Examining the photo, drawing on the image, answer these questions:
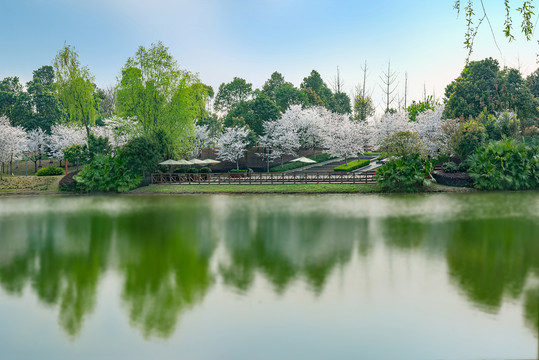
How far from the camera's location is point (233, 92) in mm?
95062

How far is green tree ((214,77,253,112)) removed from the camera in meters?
94.3

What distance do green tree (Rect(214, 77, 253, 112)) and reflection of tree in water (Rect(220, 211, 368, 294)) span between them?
70926 mm

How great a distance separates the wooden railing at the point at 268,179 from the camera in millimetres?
42969

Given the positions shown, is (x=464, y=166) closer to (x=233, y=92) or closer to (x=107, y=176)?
(x=107, y=176)

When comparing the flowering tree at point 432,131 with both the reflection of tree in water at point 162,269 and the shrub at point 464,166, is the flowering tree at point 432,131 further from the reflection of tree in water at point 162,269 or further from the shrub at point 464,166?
the reflection of tree in water at point 162,269

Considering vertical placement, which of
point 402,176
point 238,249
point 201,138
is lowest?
point 238,249

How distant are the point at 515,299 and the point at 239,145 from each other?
173 ft

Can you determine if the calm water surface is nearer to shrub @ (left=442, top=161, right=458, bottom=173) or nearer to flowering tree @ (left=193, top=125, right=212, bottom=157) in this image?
shrub @ (left=442, top=161, right=458, bottom=173)

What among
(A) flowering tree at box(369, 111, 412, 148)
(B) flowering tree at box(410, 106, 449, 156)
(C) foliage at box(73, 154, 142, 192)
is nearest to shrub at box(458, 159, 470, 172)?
(B) flowering tree at box(410, 106, 449, 156)

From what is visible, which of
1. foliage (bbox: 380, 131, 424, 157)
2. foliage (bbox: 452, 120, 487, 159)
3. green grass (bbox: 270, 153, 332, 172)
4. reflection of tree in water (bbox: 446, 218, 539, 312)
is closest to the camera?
reflection of tree in water (bbox: 446, 218, 539, 312)

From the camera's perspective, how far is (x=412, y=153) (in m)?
40.8

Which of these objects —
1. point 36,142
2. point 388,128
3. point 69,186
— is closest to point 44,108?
point 36,142

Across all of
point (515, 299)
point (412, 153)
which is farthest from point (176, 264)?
Answer: point (412, 153)

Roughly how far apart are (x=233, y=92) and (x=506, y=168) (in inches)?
2584
